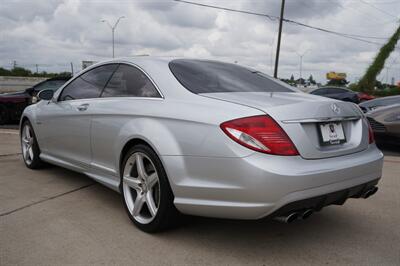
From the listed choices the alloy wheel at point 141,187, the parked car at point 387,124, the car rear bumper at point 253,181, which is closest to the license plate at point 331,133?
the car rear bumper at point 253,181

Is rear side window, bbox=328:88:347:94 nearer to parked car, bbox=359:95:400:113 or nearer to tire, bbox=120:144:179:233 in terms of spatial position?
parked car, bbox=359:95:400:113

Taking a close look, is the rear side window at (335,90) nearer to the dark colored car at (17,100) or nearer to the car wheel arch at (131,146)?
the dark colored car at (17,100)

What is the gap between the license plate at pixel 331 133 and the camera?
2.89 meters

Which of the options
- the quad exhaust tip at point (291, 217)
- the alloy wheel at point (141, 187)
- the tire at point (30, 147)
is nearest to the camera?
the quad exhaust tip at point (291, 217)

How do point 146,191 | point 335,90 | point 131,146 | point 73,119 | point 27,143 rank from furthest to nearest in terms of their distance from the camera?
point 335,90
point 27,143
point 73,119
point 131,146
point 146,191

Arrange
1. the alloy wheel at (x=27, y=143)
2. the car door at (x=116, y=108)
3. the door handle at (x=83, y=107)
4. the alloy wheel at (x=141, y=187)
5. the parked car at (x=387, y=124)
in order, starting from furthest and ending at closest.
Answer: the parked car at (x=387, y=124) < the alloy wheel at (x=27, y=143) < the door handle at (x=83, y=107) < the car door at (x=116, y=108) < the alloy wheel at (x=141, y=187)

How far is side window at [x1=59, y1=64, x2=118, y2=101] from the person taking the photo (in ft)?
13.4

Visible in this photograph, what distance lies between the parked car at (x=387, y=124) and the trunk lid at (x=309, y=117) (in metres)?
4.76

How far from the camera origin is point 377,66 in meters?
30.0

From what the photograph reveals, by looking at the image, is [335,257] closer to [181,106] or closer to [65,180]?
[181,106]

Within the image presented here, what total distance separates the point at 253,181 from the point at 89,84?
7.87 feet

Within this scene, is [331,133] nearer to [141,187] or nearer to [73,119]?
[141,187]

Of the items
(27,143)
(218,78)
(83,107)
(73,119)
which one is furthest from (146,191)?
(27,143)

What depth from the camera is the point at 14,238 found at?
317 centimetres
